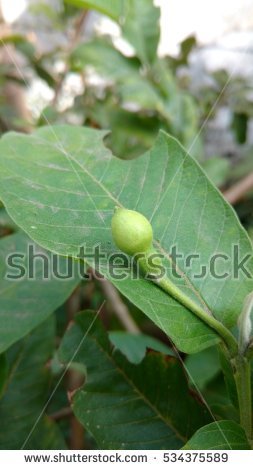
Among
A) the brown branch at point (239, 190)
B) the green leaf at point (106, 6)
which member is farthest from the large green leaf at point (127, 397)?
the brown branch at point (239, 190)

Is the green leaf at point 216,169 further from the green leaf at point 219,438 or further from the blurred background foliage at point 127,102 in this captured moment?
the green leaf at point 219,438

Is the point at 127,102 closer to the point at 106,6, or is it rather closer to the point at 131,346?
the point at 106,6

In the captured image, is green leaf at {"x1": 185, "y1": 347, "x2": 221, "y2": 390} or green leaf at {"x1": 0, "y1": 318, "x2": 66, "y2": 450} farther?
green leaf at {"x1": 185, "y1": 347, "x2": 221, "y2": 390}

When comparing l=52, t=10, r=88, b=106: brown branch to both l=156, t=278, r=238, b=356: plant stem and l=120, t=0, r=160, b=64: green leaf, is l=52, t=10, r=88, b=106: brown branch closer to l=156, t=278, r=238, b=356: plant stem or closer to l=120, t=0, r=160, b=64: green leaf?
l=120, t=0, r=160, b=64: green leaf

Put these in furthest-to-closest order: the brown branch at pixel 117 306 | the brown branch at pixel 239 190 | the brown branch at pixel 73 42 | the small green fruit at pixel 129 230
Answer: the brown branch at pixel 73 42
the brown branch at pixel 239 190
the brown branch at pixel 117 306
the small green fruit at pixel 129 230

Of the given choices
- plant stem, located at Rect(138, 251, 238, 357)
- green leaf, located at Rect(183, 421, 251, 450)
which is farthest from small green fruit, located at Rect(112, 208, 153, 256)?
green leaf, located at Rect(183, 421, 251, 450)

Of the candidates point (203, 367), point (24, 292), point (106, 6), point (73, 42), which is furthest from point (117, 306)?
point (73, 42)

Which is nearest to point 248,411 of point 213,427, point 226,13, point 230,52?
point 213,427

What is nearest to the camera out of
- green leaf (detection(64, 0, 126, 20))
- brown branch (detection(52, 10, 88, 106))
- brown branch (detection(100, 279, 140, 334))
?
green leaf (detection(64, 0, 126, 20))
